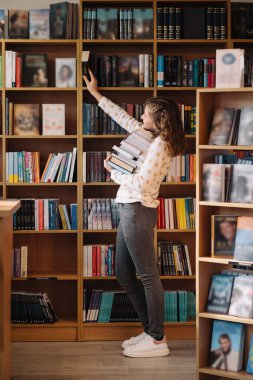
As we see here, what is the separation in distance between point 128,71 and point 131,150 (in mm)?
909

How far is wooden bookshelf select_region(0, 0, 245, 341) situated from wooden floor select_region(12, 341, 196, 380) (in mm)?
135

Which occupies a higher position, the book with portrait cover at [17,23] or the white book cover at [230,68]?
the book with portrait cover at [17,23]

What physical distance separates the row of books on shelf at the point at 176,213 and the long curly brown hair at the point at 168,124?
31.1 inches

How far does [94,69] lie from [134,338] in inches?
76.5

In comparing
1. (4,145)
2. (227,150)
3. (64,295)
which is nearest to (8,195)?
(4,145)

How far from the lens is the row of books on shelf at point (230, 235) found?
4082 mm

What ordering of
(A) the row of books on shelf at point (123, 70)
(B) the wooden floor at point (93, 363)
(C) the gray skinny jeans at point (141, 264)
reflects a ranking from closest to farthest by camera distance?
(B) the wooden floor at point (93, 363) < (C) the gray skinny jeans at point (141, 264) < (A) the row of books on shelf at point (123, 70)

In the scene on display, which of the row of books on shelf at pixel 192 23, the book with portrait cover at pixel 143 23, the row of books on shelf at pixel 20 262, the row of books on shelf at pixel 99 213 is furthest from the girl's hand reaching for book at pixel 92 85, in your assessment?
the row of books on shelf at pixel 20 262

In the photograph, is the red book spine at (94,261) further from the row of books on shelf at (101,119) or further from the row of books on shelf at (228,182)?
the row of books on shelf at (228,182)

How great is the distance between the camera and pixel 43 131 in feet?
17.8

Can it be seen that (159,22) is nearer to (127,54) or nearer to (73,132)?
(127,54)

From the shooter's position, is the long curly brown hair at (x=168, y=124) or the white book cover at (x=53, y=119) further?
the white book cover at (x=53, y=119)

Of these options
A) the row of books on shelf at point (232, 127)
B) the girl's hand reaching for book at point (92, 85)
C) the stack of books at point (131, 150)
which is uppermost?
the girl's hand reaching for book at point (92, 85)

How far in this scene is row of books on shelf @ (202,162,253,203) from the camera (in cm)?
408
